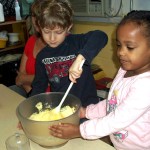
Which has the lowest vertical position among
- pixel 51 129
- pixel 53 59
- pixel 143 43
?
pixel 51 129

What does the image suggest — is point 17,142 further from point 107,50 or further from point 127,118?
point 107,50

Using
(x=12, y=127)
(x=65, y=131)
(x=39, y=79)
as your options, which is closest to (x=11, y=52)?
(x=39, y=79)

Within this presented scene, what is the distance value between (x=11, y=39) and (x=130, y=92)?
2.21 metres

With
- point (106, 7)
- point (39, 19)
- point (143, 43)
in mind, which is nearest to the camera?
point (143, 43)

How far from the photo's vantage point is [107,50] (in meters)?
2.26

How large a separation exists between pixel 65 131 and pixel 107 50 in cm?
157

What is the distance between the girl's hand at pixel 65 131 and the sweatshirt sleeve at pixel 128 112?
0.04 m

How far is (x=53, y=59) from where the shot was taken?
121 cm

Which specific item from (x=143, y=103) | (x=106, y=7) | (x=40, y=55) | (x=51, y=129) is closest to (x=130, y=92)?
(x=143, y=103)

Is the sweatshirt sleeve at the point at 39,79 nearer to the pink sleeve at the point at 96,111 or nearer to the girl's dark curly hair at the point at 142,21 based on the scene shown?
the pink sleeve at the point at 96,111

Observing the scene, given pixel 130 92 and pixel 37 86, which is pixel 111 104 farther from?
pixel 37 86

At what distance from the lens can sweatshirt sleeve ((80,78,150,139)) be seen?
2.54ft

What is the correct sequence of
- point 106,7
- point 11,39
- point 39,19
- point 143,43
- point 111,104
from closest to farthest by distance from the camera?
point 143,43 → point 111,104 → point 39,19 → point 106,7 → point 11,39

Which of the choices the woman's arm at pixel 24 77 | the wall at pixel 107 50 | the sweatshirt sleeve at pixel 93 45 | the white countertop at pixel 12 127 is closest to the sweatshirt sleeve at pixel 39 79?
the white countertop at pixel 12 127
